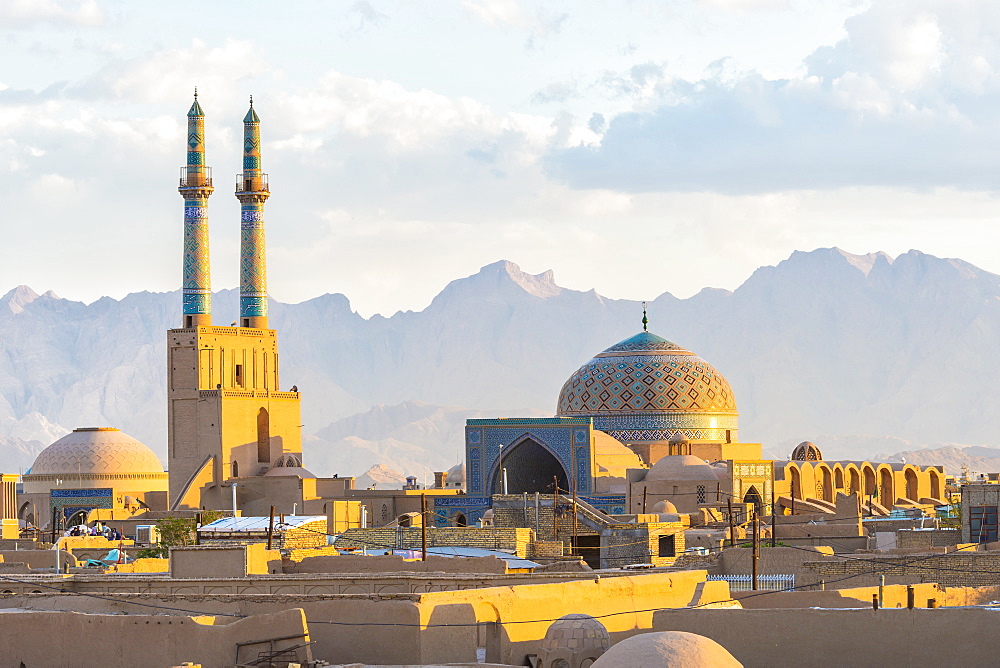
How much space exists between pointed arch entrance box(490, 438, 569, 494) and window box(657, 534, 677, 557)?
49.3 feet

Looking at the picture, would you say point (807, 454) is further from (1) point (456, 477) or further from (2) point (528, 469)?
(1) point (456, 477)

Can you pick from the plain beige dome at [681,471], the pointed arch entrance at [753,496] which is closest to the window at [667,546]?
the pointed arch entrance at [753,496]

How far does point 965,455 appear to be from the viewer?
109125mm

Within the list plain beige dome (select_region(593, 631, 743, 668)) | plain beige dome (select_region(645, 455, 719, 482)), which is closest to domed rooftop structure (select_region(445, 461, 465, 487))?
plain beige dome (select_region(645, 455, 719, 482))

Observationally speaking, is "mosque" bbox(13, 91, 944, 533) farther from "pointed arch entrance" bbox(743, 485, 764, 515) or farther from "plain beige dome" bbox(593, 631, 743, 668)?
"plain beige dome" bbox(593, 631, 743, 668)

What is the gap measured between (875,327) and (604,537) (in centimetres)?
11385

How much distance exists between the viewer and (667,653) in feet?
29.1

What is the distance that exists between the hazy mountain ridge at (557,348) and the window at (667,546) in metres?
104

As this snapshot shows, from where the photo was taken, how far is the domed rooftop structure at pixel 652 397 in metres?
42.3

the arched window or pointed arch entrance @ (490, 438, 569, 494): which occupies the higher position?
the arched window

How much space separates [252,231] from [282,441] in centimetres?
461

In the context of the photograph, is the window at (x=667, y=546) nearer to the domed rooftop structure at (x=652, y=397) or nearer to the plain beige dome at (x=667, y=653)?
the plain beige dome at (x=667, y=653)

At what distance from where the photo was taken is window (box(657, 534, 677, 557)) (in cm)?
2231

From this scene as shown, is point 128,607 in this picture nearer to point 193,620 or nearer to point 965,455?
point 193,620
